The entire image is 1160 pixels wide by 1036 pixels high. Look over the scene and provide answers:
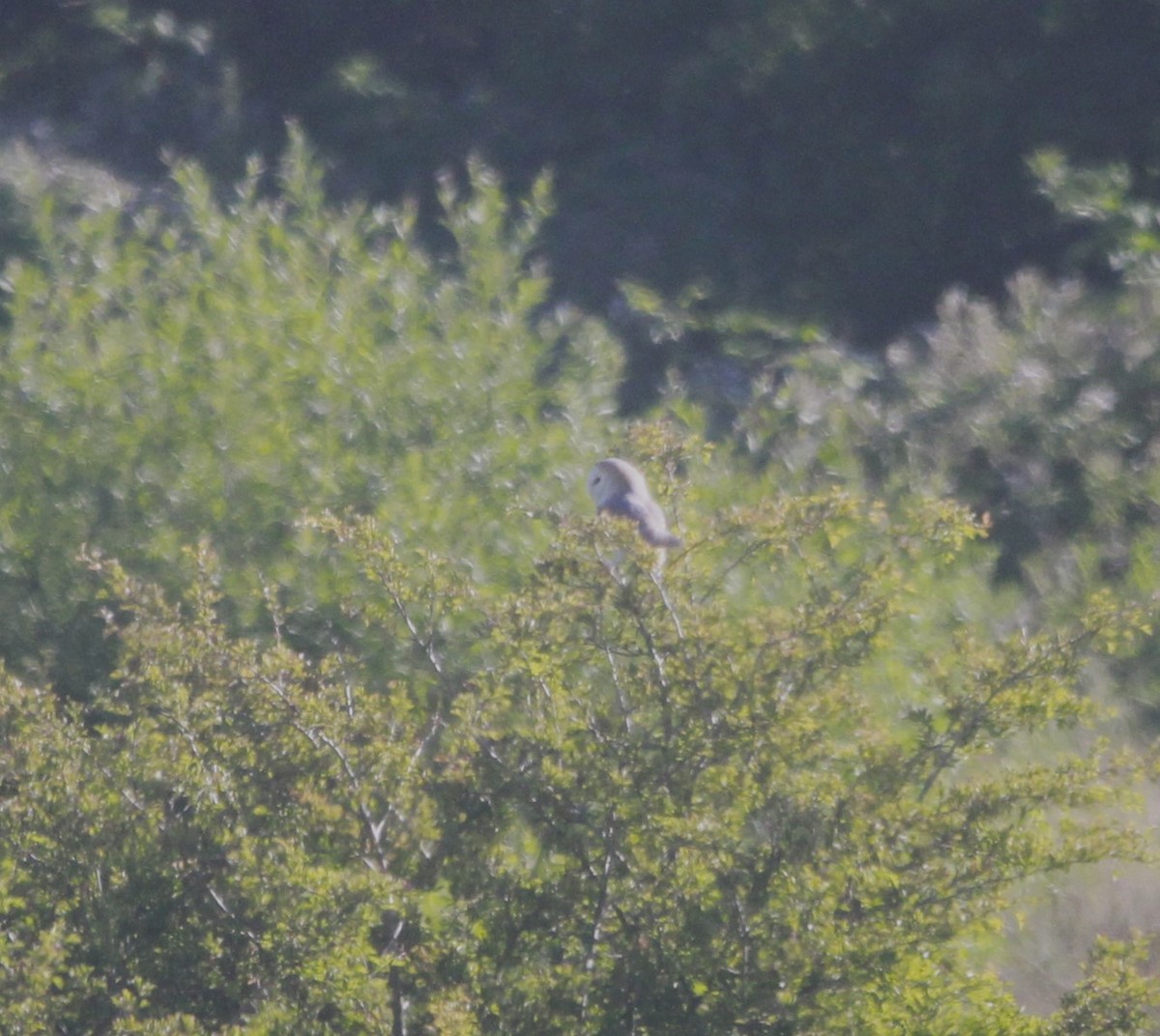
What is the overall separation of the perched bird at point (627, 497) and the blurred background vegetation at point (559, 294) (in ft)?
0.50

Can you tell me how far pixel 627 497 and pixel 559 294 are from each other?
7.68m

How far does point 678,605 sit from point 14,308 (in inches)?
157

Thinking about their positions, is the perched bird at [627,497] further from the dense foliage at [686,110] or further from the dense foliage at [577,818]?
the dense foliage at [686,110]

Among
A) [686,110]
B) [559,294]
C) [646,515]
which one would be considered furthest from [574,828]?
[686,110]

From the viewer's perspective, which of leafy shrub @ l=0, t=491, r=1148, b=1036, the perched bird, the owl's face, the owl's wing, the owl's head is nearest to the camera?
leafy shrub @ l=0, t=491, r=1148, b=1036

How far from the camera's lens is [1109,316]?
1040 cm

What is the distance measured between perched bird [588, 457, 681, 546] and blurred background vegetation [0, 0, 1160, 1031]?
0.50 feet

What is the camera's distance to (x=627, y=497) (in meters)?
5.39

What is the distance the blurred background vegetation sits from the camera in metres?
6.30

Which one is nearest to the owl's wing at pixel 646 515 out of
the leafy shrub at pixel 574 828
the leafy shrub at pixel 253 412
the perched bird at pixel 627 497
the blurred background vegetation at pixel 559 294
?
the perched bird at pixel 627 497

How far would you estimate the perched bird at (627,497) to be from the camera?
459 cm

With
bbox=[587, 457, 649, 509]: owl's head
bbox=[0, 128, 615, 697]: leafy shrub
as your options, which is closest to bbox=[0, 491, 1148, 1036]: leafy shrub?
bbox=[587, 457, 649, 509]: owl's head

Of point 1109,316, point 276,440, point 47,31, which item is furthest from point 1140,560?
point 47,31

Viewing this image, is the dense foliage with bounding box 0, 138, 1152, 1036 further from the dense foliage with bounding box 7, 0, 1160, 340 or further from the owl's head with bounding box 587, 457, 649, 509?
the dense foliage with bounding box 7, 0, 1160, 340
